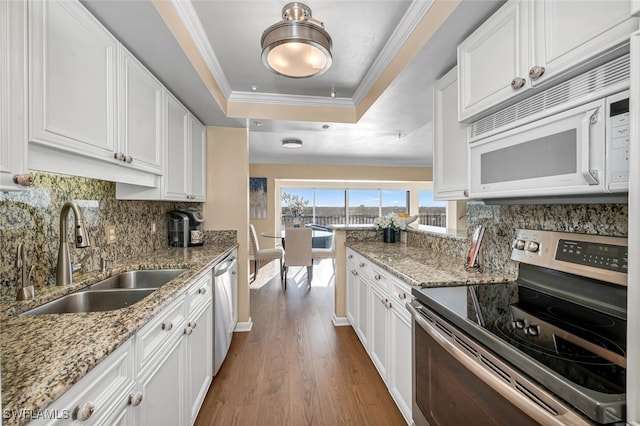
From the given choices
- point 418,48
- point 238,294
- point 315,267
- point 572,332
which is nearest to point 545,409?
point 572,332

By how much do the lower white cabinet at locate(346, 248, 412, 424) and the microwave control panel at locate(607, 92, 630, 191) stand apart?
95 cm

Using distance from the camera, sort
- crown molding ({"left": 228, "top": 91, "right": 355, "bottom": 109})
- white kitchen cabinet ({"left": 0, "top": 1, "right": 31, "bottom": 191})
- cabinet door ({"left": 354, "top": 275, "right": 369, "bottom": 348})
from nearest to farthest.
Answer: white kitchen cabinet ({"left": 0, "top": 1, "right": 31, "bottom": 191}), cabinet door ({"left": 354, "top": 275, "right": 369, "bottom": 348}), crown molding ({"left": 228, "top": 91, "right": 355, "bottom": 109})

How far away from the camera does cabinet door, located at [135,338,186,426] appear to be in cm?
106

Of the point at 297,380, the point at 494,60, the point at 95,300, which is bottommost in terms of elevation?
the point at 297,380

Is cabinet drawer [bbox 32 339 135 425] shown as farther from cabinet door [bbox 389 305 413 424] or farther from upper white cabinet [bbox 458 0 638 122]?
upper white cabinet [bbox 458 0 638 122]

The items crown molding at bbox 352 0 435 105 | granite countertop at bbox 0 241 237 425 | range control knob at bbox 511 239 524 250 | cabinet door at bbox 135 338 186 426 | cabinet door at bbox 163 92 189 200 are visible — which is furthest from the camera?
cabinet door at bbox 163 92 189 200

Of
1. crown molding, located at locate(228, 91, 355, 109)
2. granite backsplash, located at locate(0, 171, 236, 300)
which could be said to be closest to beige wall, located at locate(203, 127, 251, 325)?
crown molding, located at locate(228, 91, 355, 109)

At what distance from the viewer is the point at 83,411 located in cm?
71

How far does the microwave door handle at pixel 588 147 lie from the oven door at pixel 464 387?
0.64 m

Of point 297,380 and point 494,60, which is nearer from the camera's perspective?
point 494,60

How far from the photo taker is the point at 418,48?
5.35 feet

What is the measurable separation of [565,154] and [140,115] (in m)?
2.07

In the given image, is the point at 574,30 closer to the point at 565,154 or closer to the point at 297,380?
the point at 565,154

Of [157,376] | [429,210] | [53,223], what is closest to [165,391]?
[157,376]
